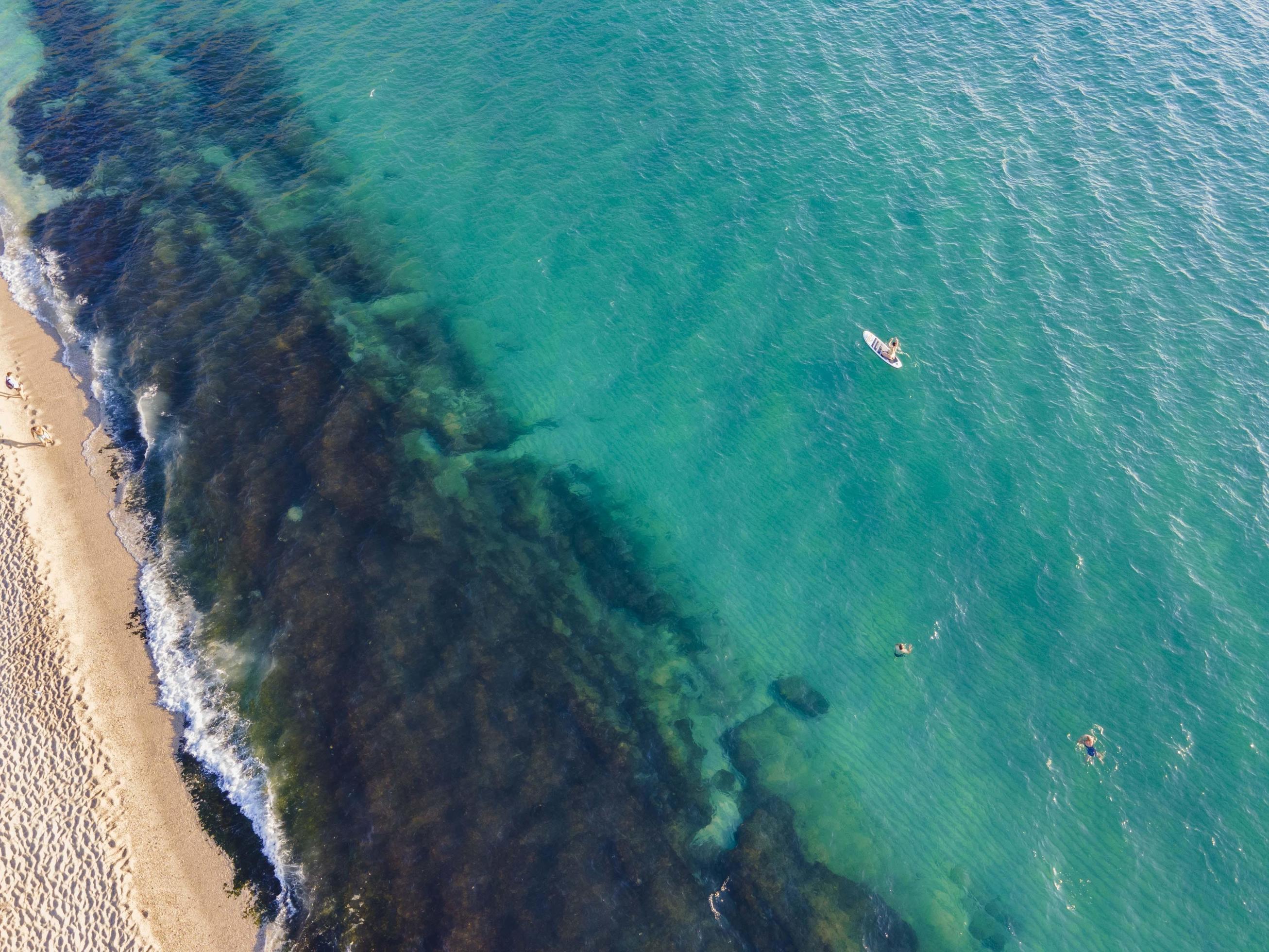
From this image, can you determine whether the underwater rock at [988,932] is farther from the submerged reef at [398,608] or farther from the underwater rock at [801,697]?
the underwater rock at [801,697]

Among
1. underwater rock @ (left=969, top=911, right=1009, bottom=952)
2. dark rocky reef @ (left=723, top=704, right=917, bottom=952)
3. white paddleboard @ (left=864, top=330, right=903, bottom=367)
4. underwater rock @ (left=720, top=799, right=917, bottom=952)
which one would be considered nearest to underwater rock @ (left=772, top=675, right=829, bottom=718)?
dark rocky reef @ (left=723, top=704, right=917, bottom=952)

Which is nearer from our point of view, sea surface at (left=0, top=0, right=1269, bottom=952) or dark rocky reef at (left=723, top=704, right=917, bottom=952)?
dark rocky reef at (left=723, top=704, right=917, bottom=952)

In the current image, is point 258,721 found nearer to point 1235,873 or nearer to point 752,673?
point 752,673

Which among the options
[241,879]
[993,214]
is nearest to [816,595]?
[241,879]

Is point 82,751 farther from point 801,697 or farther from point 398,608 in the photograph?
point 801,697

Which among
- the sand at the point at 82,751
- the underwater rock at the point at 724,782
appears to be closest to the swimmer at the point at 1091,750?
the underwater rock at the point at 724,782

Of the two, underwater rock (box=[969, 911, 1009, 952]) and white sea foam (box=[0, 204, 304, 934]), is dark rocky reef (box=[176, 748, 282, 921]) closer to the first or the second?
white sea foam (box=[0, 204, 304, 934])
